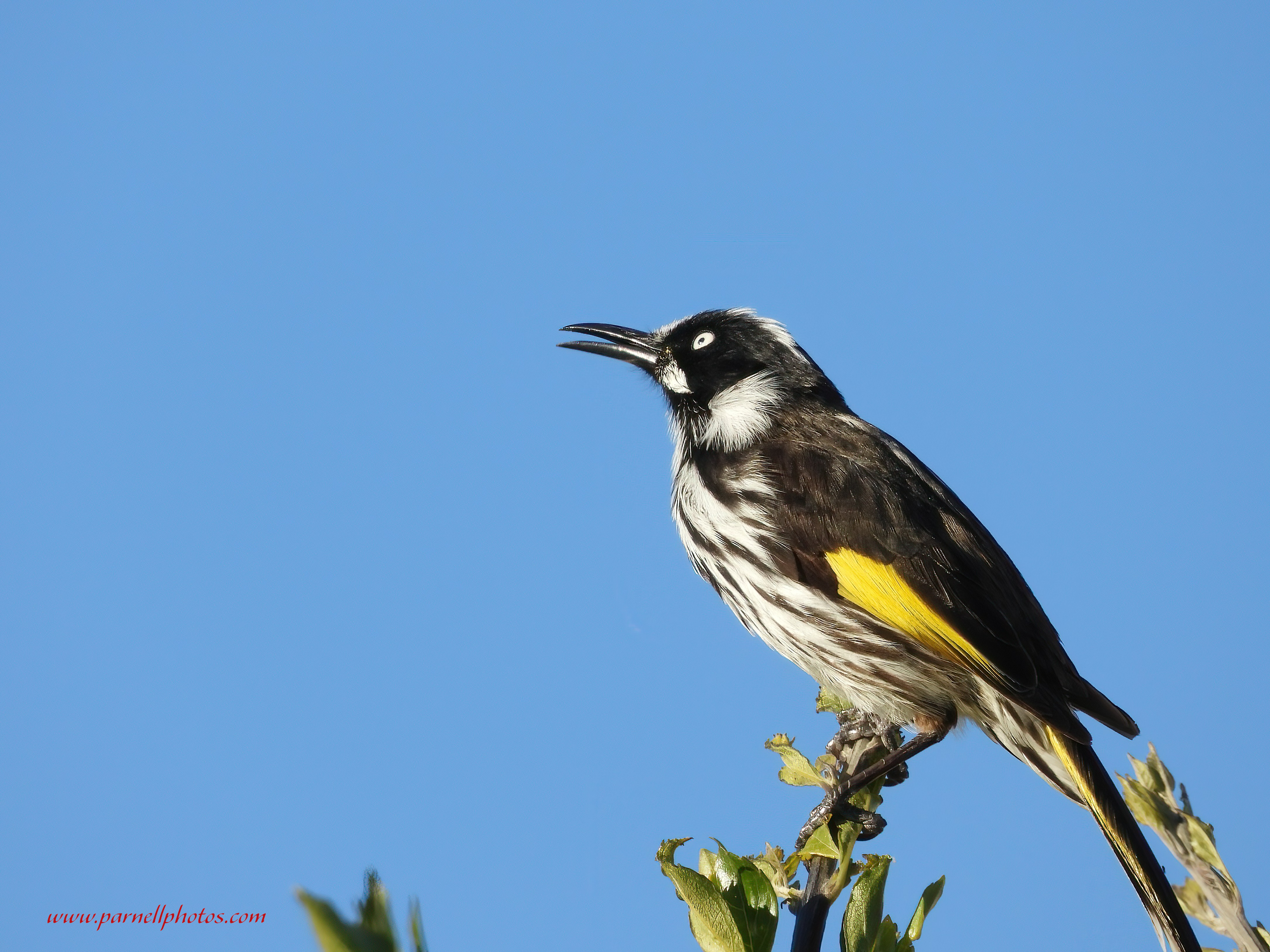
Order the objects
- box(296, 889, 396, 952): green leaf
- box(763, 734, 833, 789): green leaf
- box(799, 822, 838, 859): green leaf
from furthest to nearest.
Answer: box(763, 734, 833, 789): green leaf, box(799, 822, 838, 859): green leaf, box(296, 889, 396, 952): green leaf

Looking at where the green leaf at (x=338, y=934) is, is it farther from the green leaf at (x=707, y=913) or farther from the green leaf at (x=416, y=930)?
the green leaf at (x=707, y=913)

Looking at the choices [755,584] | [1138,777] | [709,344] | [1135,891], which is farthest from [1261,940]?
[709,344]

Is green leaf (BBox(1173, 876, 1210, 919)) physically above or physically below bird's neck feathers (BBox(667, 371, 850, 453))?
below

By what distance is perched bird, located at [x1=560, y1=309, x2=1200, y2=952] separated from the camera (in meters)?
4.16

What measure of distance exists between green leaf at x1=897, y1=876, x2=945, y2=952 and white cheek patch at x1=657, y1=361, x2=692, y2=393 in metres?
3.52

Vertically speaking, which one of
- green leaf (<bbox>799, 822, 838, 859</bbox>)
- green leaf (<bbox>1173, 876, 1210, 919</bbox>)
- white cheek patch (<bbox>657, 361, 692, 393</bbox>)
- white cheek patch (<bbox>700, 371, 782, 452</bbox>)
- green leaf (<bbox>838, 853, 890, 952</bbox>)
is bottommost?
green leaf (<bbox>1173, 876, 1210, 919</bbox>)

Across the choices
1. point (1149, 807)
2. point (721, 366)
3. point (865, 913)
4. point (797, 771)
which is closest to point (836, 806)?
point (797, 771)

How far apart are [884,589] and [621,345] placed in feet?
7.35

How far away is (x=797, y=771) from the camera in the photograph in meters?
3.19

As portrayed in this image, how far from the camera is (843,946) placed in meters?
2.35

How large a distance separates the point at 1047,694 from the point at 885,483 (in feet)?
3.58

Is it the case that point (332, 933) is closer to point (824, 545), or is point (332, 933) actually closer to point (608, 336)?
point (824, 545)

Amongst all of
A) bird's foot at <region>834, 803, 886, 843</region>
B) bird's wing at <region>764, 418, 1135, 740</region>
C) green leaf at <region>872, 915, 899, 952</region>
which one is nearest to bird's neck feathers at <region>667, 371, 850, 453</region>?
bird's wing at <region>764, 418, 1135, 740</region>

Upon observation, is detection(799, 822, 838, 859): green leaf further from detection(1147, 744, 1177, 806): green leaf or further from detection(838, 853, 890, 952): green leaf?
detection(1147, 744, 1177, 806): green leaf
